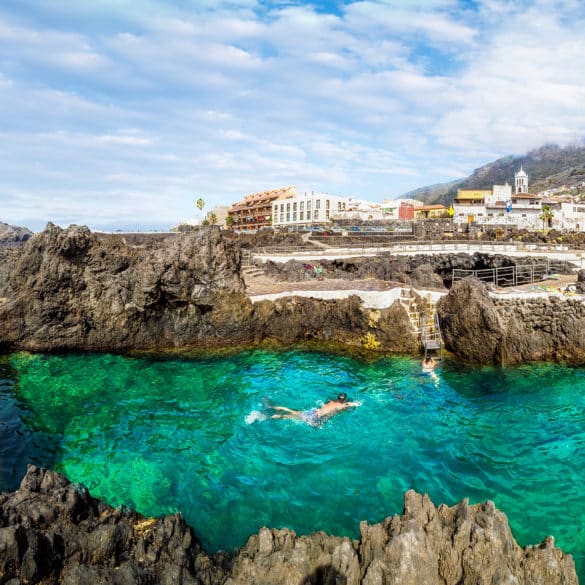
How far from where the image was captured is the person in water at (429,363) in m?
18.8

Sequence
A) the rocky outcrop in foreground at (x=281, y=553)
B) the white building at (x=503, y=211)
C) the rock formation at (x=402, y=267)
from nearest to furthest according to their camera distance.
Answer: the rocky outcrop in foreground at (x=281, y=553)
the rock formation at (x=402, y=267)
the white building at (x=503, y=211)

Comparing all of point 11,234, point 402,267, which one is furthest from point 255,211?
point 402,267

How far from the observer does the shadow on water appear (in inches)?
444

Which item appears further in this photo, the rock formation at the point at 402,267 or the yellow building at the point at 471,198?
the yellow building at the point at 471,198

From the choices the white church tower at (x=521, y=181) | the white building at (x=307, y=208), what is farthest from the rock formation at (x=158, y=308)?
the white church tower at (x=521, y=181)

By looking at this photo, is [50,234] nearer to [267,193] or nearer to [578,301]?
[578,301]

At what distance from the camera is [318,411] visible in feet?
48.4

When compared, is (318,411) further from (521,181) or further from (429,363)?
(521,181)

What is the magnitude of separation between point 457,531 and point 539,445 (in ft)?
26.6

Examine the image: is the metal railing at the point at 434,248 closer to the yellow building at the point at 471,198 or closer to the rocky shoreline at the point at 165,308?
the rocky shoreline at the point at 165,308

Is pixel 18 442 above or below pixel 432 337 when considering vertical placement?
below

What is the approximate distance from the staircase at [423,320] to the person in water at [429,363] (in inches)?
29.4

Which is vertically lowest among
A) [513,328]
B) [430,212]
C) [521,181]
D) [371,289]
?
[513,328]

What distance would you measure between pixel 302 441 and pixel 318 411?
75.2 inches
